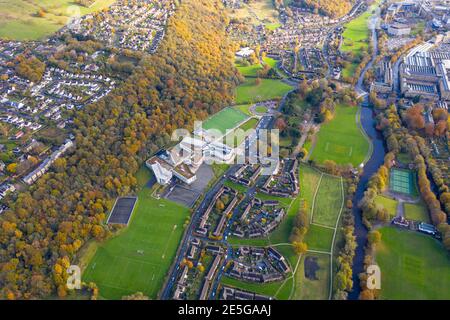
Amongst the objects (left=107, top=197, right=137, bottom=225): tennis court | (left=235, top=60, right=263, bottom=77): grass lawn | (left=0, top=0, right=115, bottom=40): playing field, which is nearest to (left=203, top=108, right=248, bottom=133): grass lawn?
(left=235, top=60, right=263, bottom=77): grass lawn

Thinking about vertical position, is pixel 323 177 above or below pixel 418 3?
below

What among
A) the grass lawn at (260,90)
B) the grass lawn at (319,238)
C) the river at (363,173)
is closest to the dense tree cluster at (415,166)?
the river at (363,173)

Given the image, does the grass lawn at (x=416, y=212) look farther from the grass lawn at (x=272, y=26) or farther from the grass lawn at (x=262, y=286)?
the grass lawn at (x=272, y=26)

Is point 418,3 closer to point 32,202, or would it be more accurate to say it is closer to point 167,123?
point 167,123

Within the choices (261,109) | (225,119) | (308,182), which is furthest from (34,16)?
(308,182)

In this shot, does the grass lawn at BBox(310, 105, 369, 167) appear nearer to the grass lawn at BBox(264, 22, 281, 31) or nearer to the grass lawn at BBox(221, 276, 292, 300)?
the grass lawn at BBox(221, 276, 292, 300)

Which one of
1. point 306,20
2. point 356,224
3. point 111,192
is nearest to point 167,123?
point 111,192

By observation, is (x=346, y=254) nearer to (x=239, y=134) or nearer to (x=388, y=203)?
(x=388, y=203)
